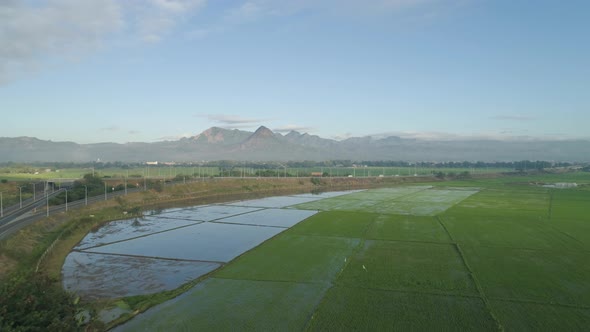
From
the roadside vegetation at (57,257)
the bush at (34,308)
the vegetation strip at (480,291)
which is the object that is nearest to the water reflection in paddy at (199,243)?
the roadside vegetation at (57,257)

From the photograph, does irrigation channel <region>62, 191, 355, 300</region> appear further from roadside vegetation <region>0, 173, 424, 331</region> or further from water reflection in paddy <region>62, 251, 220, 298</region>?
roadside vegetation <region>0, 173, 424, 331</region>

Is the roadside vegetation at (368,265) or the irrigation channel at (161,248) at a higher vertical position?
the roadside vegetation at (368,265)

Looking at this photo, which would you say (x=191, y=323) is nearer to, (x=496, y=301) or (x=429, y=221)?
(x=496, y=301)

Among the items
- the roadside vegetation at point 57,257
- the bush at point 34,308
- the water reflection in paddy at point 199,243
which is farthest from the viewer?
the water reflection in paddy at point 199,243

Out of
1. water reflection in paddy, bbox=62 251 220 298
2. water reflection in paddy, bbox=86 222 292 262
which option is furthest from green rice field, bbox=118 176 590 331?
water reflection in paddy, bbox=62 251 220 298

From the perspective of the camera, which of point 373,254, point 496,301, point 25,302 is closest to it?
point 25,302

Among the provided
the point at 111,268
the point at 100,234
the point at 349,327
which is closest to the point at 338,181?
the point at 100,234

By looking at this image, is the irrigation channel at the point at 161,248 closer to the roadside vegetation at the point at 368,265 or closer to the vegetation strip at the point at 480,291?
the roadside vegetation at the point at 368,265
